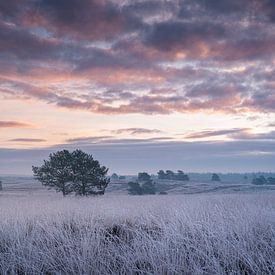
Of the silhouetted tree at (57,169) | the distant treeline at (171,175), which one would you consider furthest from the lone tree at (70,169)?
the distant treeline at (171,175)

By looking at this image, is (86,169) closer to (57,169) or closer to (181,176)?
(57,169)

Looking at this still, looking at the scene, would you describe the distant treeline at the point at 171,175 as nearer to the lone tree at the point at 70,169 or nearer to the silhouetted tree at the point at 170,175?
the silhouetted tree at the point at 170,175

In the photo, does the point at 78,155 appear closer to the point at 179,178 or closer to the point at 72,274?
the point at 72,274

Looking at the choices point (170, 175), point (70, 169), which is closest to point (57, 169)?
point (70, 169)

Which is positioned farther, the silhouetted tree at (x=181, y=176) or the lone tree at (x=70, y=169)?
the silhouetted tree at (x=181, y=176)

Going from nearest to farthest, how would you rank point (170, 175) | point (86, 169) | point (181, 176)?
point (86, 169), point (170, 175), point (181, 176)

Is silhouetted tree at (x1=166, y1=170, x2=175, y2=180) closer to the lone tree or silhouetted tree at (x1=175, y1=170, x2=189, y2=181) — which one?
silhouetted tree at (x1=175, y1=170, x2=189, y2=181)

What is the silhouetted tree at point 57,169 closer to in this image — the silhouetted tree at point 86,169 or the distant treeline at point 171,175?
the silhouetted tree at point 86,169

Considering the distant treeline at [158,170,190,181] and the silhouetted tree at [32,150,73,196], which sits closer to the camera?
the silhouetted tree at [32,150,73,196]

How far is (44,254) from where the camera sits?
693cm

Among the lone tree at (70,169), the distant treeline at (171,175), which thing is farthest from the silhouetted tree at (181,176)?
the lone tree at (70,169)

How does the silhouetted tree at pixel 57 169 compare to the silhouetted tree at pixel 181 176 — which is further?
the silhouetted tree at pixel 181 176

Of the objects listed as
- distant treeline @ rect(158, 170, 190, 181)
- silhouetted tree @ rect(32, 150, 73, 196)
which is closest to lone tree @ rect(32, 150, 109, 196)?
silhouetted tree @ rect(32, 150, 73, 196)

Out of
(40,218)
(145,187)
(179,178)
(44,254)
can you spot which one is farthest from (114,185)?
(44,254)
